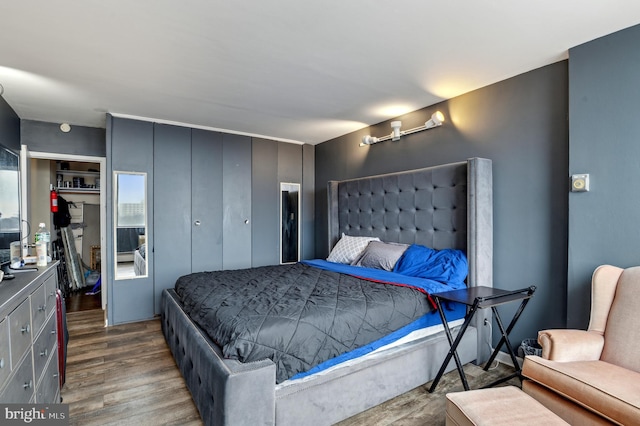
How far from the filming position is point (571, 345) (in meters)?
1.82

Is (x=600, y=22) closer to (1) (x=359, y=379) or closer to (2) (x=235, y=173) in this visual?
(1) (x=359, y=379)

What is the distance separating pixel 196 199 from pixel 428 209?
114 inches

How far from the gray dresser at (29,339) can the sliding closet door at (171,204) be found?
1983 mm

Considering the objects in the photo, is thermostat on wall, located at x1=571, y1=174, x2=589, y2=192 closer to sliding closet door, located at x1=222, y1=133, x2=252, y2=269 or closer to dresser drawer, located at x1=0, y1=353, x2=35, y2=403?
dresser drawer, located at x1=0, y1=353, x2=35, y2=403

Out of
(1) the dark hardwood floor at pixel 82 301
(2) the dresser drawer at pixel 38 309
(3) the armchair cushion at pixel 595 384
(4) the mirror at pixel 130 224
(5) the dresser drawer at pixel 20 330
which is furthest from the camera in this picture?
(1) the dark hardwood floor at pixel 82 301

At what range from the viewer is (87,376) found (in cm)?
257

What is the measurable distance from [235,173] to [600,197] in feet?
12.9

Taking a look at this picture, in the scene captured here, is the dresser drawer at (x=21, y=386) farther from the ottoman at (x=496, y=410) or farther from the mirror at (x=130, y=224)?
the mirror at (x=130, y=224)

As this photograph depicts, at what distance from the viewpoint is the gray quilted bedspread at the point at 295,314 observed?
177 cm

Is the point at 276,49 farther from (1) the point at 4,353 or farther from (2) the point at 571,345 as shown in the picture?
(2) the point at 571,345

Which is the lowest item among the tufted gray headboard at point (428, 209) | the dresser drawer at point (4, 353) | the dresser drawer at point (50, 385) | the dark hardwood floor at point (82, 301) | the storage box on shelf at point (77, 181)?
the dark hardwood floor at point (82, 301)

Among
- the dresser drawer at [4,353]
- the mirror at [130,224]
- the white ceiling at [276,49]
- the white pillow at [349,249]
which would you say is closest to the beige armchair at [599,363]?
the white ceiling at [276,49]

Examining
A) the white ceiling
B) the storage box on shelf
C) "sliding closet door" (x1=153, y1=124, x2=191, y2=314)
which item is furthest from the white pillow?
the storage box on shelf

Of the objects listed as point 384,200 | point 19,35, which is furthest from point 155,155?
point 384,200
